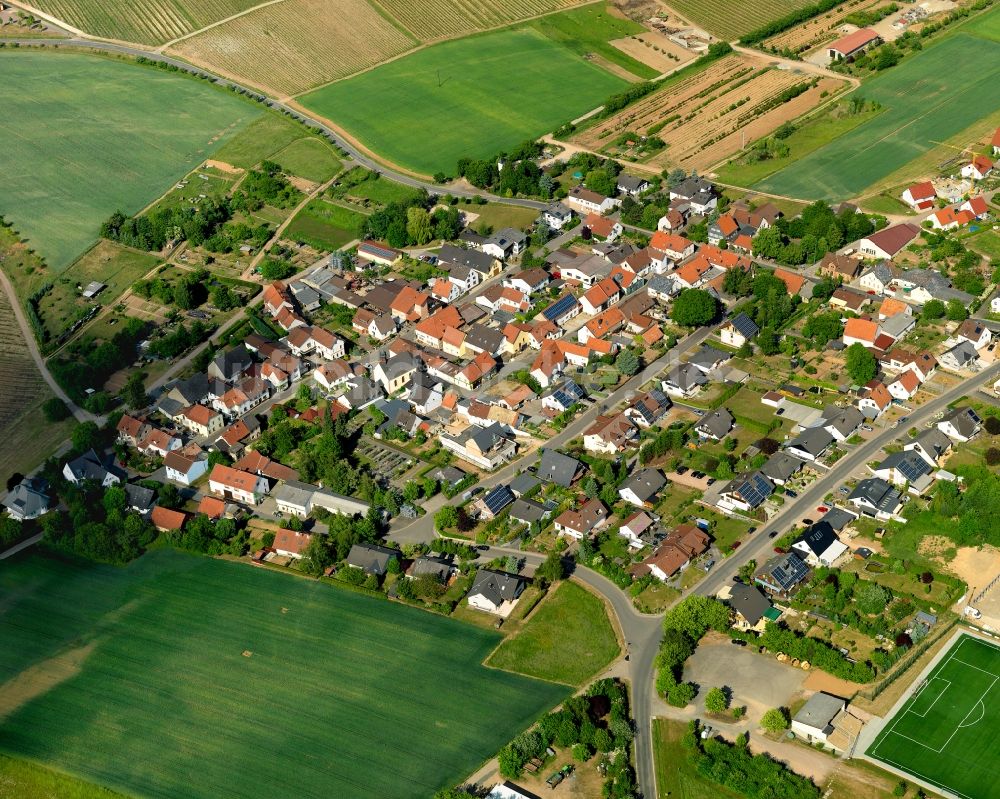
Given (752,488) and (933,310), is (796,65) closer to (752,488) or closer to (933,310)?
(933,310)

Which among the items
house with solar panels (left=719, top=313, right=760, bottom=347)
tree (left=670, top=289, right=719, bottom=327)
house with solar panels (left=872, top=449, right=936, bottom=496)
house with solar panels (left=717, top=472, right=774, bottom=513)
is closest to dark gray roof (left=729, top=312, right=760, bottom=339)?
house with solar panels (left=719, top=313, right=760, bottom=347)

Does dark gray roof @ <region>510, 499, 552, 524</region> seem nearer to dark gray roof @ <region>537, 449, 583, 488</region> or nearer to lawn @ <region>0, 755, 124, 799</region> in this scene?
dark gray roof @ <region>537, 449, 583, 488</region>

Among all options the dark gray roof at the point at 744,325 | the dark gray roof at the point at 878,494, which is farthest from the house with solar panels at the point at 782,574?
the dark gray roof at the point at 744,325

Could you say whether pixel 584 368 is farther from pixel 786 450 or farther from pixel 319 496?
pixel 319 496

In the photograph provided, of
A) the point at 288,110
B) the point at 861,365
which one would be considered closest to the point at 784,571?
the point at 861,365

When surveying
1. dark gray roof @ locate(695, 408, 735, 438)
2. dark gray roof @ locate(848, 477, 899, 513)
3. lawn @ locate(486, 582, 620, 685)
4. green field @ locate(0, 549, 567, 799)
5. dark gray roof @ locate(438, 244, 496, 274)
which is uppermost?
dark gray roof @ locate(438, 244, 496, 274)

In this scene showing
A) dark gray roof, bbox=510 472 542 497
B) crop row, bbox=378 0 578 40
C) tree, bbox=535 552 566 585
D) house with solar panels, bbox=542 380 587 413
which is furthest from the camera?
crop row, bbox=378 0 578 40

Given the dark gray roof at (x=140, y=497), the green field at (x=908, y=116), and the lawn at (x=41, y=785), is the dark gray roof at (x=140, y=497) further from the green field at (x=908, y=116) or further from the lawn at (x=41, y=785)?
the green field at (x=908, y=116)
